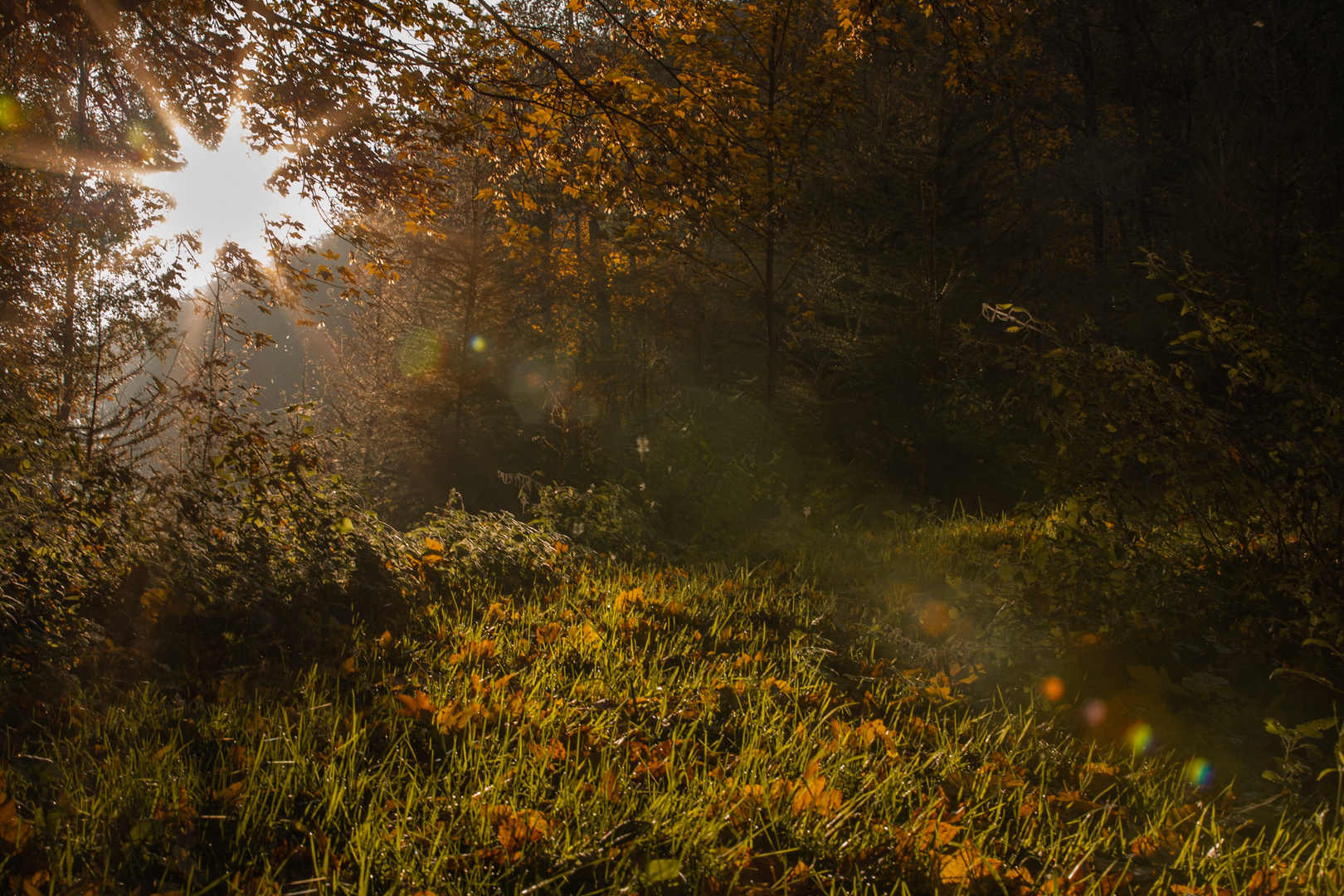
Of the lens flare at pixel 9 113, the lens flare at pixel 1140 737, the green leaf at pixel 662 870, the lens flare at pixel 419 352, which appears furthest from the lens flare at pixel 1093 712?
the lens flare at pixel 419 352

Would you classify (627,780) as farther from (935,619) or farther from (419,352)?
(419,352)

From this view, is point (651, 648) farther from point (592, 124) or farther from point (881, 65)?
point (881, 65)

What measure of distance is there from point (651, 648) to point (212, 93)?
6.28 metres

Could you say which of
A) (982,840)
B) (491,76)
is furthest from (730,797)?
(491,76)

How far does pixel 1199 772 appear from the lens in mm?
2912

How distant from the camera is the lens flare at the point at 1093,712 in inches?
130

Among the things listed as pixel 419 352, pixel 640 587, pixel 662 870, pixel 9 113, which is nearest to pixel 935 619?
pixel 640 587

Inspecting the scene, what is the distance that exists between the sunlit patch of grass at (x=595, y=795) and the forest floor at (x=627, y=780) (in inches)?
0.4

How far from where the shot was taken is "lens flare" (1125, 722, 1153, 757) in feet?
10.2

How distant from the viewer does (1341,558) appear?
10.2 feet

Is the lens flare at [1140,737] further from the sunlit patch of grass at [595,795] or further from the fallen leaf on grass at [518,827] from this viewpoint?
the fallen leaf on grass at [518,827]

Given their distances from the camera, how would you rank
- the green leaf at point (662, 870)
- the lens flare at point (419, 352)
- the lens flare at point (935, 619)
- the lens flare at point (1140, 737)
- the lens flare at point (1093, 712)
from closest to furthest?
1. the green leaf at point (662, 870)
2. the lens flare at point (1140, 737)
3. the lens flare at point (1093, 712)
4. the lens flare at point (935, 619)
5. the lens flare at point (419, 352)

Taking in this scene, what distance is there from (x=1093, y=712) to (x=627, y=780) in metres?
2.43

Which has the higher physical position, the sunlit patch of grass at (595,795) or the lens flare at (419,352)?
the lens flare at (419,352)
